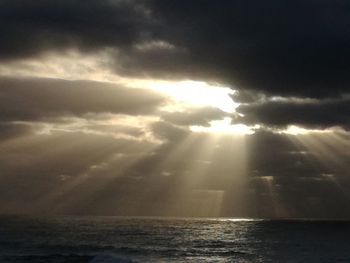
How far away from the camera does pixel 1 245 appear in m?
92.4

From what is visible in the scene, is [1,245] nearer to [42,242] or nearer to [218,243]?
[42,242]

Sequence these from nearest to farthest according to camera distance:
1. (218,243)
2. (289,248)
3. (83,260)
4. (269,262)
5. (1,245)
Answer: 1. (83,260)
2. (269,262)
3. (1,245)
4. (289,248)
5. (218,243)

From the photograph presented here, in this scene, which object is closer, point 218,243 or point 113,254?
point 113,254

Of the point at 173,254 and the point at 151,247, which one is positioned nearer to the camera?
the point at 173,254

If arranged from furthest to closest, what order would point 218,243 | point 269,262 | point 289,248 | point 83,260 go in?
point 218,243
point 289,248
point 269,262
point 83,260

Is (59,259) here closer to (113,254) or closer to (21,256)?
(21,256)

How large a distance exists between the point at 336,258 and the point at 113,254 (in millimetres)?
30621

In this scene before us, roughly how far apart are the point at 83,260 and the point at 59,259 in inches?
121

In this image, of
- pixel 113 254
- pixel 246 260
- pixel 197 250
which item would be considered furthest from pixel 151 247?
pixel 246 260

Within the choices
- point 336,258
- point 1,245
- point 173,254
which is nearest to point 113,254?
point 173,254

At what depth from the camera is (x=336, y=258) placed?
8062cm

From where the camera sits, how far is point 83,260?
72.1 metres

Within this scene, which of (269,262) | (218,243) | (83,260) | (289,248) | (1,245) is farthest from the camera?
(218,243)

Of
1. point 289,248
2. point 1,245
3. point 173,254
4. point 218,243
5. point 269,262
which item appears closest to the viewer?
point 269,262
